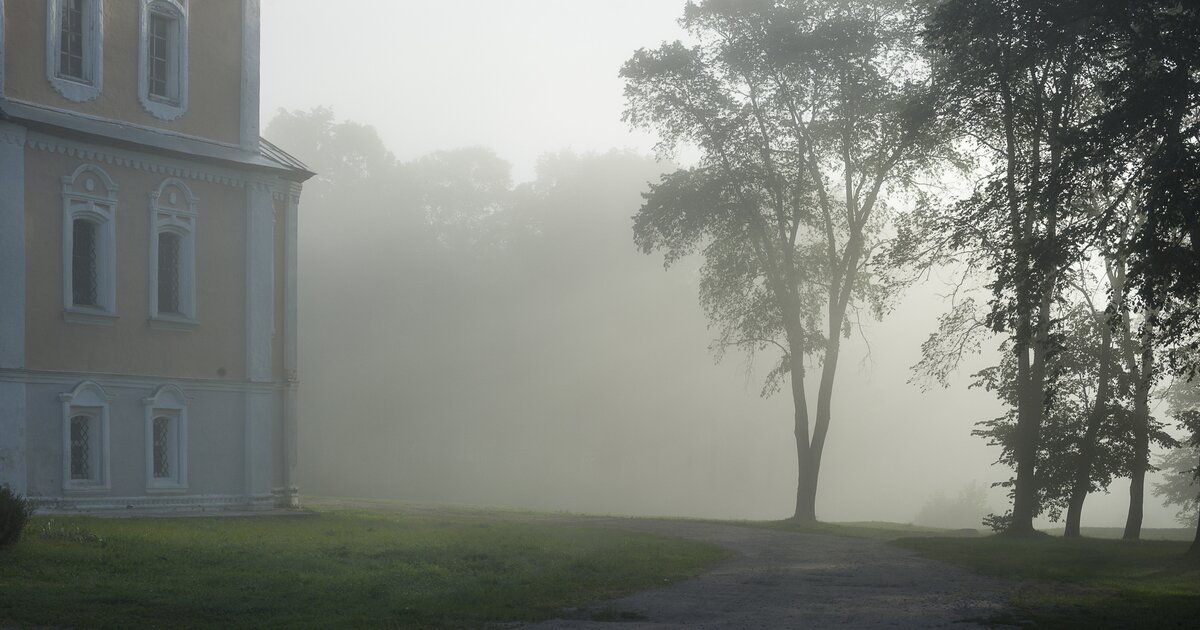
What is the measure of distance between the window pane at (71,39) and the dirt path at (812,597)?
61.4 feet

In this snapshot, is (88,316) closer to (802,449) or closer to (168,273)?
(168,273)

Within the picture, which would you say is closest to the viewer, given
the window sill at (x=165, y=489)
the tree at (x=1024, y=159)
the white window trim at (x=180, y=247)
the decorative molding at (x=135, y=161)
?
the tree at (x=1024, y=159)

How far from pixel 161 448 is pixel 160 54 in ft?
32.0

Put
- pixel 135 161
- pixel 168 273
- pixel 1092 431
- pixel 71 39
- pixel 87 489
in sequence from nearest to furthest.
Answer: pixel 87 489
pixel 71 39
pixel 135 161
pixel 1092 431
pixel 168 273

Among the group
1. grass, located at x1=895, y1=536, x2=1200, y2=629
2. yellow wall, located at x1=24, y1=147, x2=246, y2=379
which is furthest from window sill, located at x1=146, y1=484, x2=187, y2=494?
grass, located at x1=895, y1=536, x2=1200, y2=629

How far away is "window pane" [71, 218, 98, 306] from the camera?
92.1 feet

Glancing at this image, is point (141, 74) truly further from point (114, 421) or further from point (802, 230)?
point (802, 230)

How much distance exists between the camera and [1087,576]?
1881 centimetres

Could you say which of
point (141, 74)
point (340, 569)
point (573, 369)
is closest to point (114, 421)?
point (141, 74)

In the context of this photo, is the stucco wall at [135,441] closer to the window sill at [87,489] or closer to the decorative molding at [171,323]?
the window sill at [87,489]

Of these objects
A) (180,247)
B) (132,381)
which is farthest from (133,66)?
(132,381)

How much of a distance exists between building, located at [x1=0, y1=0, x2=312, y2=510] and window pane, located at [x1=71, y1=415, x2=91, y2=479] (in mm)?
38

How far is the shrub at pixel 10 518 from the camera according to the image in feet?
55.2

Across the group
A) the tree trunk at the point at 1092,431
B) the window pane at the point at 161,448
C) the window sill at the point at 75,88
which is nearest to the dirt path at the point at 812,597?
the tree trunk at the point at 1092,431
